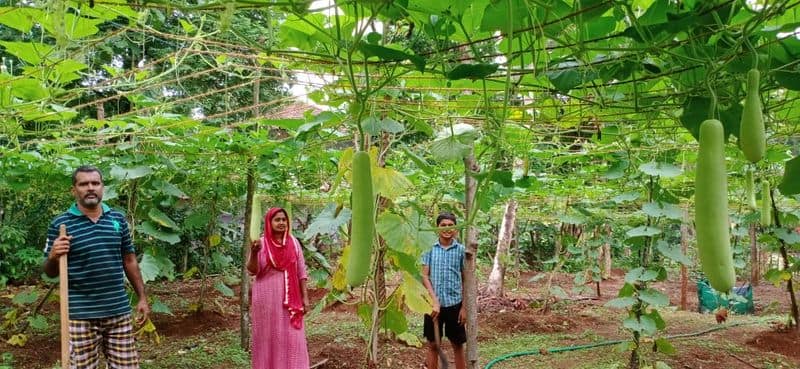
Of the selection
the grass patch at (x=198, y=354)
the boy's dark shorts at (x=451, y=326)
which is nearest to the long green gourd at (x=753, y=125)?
the boy's dark shorts at (x=451, y=326)

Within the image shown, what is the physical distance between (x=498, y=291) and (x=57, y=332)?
6.21 metres

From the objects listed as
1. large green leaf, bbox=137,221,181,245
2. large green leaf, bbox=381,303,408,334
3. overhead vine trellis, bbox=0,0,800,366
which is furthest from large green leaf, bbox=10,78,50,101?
large green leaf, bbox=137,221,181,245

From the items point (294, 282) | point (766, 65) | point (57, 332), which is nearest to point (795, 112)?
point (766, 65)

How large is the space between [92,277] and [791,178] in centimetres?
343

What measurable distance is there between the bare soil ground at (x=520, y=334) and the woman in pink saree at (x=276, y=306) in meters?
0.94

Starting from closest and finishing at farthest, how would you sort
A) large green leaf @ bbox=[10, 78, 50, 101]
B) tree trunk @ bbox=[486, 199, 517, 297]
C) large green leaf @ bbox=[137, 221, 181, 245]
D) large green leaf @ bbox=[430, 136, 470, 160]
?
large green leaf @ bbox=[10, 78, 50, 101] → large green leaf @ bbox=[430, 136, 470, 160] → large green leaf @ bbox=[137, 221, 181, 245] → tree trunk @ bbox=[486, 199, 517, 297]

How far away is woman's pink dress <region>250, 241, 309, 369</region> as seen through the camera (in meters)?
4.25

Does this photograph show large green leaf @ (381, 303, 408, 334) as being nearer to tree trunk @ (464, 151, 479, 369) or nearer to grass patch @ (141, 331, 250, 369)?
tree trunk @ (464, 151, 479, 369)

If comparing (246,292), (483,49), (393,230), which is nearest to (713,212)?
(483,49)

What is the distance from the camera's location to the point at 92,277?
331cm

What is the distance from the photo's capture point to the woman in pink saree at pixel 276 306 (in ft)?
14.0

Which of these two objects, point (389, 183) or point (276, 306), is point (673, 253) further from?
point (276, 306)

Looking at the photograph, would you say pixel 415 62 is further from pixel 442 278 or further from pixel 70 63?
pixel 442 278

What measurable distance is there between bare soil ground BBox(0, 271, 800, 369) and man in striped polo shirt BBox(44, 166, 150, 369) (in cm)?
206
